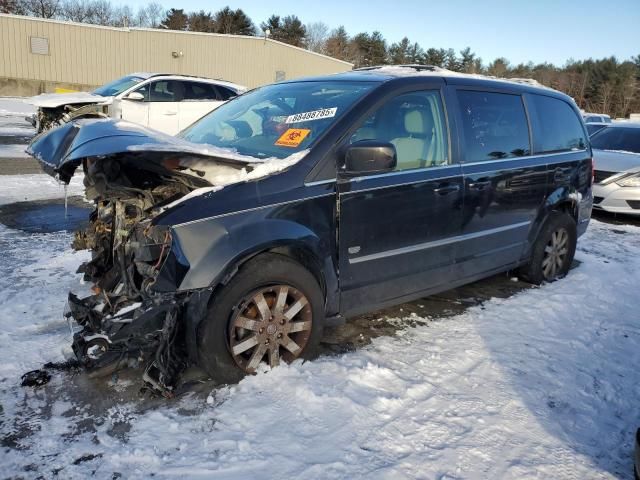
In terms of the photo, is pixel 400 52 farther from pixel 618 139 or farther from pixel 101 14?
pixel 618 139

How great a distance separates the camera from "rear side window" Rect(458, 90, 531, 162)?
409cm

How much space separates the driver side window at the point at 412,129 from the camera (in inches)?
139

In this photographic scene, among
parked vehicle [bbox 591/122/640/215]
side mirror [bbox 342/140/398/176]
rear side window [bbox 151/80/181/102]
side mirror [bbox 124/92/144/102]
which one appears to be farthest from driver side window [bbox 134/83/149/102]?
side mirror [bbox 342/140/398/176]

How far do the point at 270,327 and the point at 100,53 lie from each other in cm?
3021

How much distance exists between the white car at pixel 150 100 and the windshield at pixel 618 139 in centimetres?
756

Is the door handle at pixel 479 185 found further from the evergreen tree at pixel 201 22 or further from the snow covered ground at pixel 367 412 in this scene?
the evergreen tree at pixel 201 22

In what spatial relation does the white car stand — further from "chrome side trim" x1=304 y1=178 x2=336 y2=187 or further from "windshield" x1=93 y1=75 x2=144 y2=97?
"chrome side trim" x1=304 y1=178 x2=336 y2=187

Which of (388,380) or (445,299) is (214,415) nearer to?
(388,380)

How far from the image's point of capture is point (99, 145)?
2.72 meters

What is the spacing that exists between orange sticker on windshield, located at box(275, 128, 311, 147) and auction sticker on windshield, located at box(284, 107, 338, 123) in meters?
0.11

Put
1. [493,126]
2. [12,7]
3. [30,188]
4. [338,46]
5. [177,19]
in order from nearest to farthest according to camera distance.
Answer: [493,126] < [30,188] < [12,7] < [177,19] < [338,46]

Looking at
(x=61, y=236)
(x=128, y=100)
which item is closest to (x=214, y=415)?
(x=61, y=236)

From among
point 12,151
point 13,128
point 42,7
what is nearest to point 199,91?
point 12,151

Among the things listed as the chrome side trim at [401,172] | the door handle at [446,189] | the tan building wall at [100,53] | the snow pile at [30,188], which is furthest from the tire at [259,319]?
the tan building wall at [100,53]
